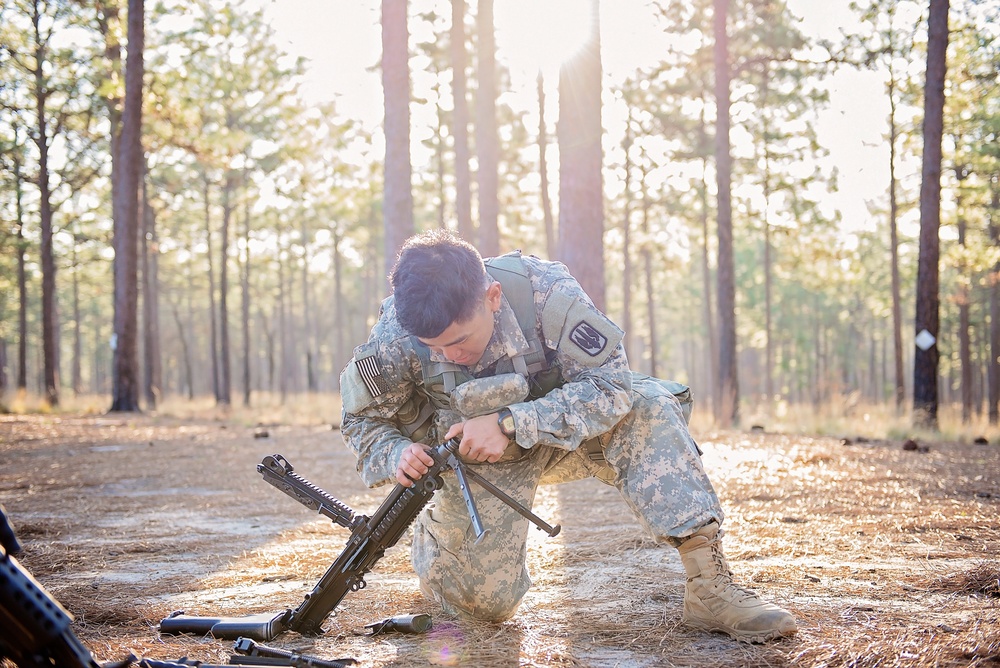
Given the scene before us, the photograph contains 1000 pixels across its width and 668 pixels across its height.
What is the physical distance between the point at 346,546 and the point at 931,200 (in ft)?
41.2

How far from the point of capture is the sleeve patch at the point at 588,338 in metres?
3.04

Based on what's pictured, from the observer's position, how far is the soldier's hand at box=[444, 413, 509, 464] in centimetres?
282

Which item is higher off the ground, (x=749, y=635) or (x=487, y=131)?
(x=487, y=131)

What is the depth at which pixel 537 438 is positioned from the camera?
9.37ft

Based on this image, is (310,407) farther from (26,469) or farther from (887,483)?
(887,483)

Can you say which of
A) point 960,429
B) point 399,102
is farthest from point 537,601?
point 960,429

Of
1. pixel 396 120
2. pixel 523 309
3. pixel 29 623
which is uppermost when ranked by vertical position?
pixel 396 120

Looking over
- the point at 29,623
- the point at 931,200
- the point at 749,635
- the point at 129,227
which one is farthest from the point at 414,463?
the point at 129,227

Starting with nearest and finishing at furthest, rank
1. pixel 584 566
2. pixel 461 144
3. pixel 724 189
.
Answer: pixel 584 566 → pixel 724 189 → pixel 461 144

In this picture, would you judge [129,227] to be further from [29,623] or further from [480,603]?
[29,623]

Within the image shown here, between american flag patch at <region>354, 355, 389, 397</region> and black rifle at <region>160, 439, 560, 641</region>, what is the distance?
1.15ft

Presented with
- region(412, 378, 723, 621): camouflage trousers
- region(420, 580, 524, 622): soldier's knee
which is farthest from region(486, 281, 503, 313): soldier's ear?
region(420, 580, 524, 622): soldier's knee

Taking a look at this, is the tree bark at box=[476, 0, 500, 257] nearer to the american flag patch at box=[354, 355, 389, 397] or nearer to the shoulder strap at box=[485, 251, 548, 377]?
the shoulder strap at box=[485, 251, 548, 377]

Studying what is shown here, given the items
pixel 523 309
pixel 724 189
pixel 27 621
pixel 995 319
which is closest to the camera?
pixel 27 621
